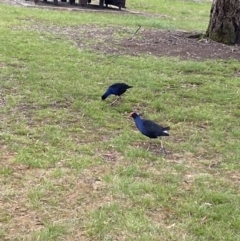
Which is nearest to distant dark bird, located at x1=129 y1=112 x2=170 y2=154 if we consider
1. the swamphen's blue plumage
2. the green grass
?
the green grass

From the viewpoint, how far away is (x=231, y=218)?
4.47 m

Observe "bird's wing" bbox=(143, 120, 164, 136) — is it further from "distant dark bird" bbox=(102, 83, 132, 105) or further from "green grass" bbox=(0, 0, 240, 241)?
"distant dark bird" bbox=(102, 83, 132, 105)

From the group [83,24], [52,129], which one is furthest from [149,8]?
[52,129]

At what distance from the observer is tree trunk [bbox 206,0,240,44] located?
11.6m

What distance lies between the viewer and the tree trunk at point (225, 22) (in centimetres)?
1160

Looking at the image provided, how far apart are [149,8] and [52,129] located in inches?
616

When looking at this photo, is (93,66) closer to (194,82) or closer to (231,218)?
(194,82)

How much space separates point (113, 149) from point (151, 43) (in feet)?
20.2

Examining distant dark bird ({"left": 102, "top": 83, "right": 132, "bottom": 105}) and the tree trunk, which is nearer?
distant dark bird ({"left": 102, "top": 83, "right": 132, "bottom": 105})

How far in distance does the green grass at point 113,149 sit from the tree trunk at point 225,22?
1639 millimetres

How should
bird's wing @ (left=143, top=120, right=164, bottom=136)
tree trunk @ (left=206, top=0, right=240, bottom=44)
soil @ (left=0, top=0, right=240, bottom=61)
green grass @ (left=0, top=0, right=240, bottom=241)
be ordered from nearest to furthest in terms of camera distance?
green grass @ (left=0, top=0, right=240, bottom=241)
bird's wing @ (left=143, top=120, right=164, bottom=136)
soil @ (left=0, top=0, right=240, bottom=61)
tree trunk @ (left=206, top=0, right=240, bottom=44)

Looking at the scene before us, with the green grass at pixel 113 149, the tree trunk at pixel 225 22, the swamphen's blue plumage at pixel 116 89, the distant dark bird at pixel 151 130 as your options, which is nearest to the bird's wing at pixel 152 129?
the distant dark bird at pixel 151 130

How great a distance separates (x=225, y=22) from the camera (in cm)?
1177

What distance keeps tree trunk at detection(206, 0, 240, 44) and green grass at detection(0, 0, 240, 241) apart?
1.64 meters
